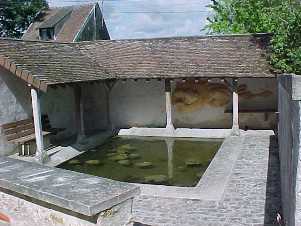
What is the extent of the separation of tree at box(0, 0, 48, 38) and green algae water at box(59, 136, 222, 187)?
25.0 meters

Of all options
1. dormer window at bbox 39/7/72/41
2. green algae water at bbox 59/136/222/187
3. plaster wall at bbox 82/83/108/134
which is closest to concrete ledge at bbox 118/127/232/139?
green algae water at bbox 59/136/222/187

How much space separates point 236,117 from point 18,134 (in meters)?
7.98

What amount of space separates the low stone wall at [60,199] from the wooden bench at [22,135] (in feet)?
32.0

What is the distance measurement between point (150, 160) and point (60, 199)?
9733mm

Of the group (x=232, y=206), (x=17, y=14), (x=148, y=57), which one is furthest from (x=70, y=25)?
(x=232, y=206)

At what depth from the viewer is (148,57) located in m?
16.6

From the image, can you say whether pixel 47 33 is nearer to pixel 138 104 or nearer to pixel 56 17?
pixel 56 17

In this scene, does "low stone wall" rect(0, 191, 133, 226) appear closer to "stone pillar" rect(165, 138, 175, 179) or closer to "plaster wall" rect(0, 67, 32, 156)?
"stone pillar" rect(165, 138, 175, 179)

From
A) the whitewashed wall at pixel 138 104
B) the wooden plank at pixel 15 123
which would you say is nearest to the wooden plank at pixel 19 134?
the wooden plank at pixel 15 123

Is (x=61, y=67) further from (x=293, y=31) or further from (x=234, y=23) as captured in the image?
(x=234, y=23)

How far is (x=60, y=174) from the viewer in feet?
10.6

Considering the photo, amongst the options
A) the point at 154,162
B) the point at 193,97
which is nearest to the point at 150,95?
the point at 193,97

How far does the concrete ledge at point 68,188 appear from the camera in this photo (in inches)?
103

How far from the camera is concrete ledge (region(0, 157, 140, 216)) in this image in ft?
8.57
